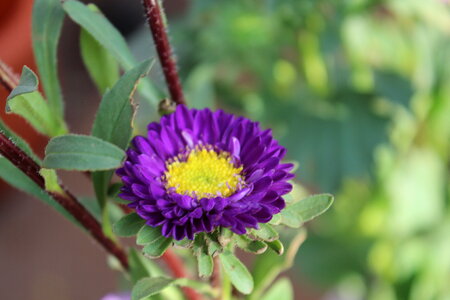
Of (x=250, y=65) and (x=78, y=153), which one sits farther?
(x=250, y=65)

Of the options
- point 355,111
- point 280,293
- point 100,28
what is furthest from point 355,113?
point 100,28

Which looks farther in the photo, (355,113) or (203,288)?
(355,113)

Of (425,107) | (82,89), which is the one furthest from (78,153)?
(82,89)

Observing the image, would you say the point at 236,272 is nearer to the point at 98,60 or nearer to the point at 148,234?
the point at 148,234

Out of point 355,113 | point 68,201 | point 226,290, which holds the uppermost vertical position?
point 68,201

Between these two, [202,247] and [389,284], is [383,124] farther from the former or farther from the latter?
[202,247]

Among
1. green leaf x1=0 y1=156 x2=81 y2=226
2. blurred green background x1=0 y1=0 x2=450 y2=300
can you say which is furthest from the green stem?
blurred green background x1=0 y1=0 x2=450 y2=300

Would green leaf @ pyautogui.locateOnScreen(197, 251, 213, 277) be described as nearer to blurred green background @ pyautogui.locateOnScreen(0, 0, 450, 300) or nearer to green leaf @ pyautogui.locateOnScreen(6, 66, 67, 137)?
green leaf @ pyautogui.locateOnScreen(6, 66, 67, 137)

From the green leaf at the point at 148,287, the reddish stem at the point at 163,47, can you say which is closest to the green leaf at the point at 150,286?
the green leaf at the point at 148,287
